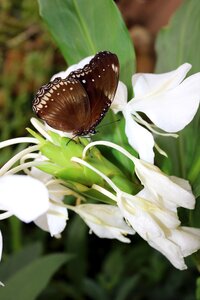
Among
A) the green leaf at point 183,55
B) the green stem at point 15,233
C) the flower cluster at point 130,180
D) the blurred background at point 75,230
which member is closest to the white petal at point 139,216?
the flower cluster at point 130,180

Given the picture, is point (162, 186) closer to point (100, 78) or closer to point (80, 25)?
point (100, 78)

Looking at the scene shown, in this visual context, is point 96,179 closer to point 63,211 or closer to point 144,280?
point 63,211

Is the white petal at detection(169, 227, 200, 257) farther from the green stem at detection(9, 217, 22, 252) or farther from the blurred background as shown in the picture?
the green stem at detection(9, 217, 22, 252)

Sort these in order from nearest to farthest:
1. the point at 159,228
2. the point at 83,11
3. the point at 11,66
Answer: the point at 159,228 → the point at 83,11 → the point at 11,66

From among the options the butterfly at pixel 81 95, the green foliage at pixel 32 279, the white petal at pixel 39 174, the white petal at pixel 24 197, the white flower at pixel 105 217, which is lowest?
the green foliage at pixel 32 279

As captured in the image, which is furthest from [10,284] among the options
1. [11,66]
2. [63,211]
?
[11,66]

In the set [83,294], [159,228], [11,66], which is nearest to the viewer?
[159,228]

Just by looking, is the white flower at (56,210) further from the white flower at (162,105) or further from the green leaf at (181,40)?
the green leaf at (181,40)

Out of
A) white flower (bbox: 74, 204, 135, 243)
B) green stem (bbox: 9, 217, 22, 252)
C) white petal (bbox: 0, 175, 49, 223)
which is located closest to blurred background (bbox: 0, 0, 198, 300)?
green stem (bbox: 9, 217, 22, 252)
